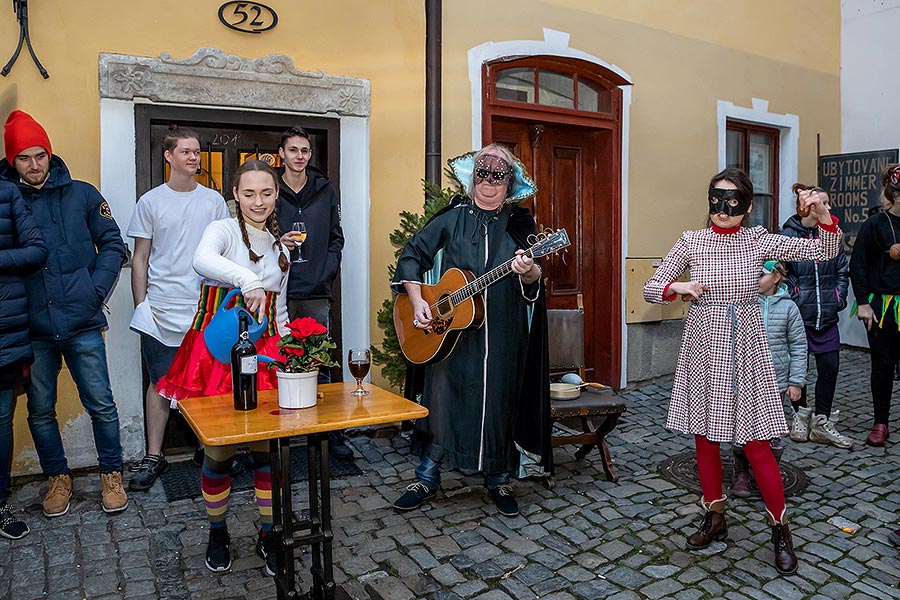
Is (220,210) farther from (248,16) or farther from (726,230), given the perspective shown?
(726,230)

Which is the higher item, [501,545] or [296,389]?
[296,389]

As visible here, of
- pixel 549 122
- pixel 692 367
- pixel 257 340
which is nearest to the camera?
pixel 257 340

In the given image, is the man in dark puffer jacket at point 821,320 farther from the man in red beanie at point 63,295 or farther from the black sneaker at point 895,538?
the man in red beanie at point 63,295

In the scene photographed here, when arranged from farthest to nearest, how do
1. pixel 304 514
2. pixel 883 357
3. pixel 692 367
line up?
1. pixel 883 357
2. pixel 304 514
3. pixel 692 367

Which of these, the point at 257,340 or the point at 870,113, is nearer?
the point at 257,340

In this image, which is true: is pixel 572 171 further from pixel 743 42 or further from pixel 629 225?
pixel 743 42

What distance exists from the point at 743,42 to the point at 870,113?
223 centimetres

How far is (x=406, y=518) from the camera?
13.9 ft

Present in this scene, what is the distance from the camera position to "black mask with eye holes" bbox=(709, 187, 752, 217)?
3639 millimetres

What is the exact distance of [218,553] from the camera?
11.7ft

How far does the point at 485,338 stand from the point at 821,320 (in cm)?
283

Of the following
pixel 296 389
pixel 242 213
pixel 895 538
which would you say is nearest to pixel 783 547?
pixel 895 538

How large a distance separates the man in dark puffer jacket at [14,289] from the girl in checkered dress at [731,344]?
10.4 ft

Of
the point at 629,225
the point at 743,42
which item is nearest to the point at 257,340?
the point at 629,225
